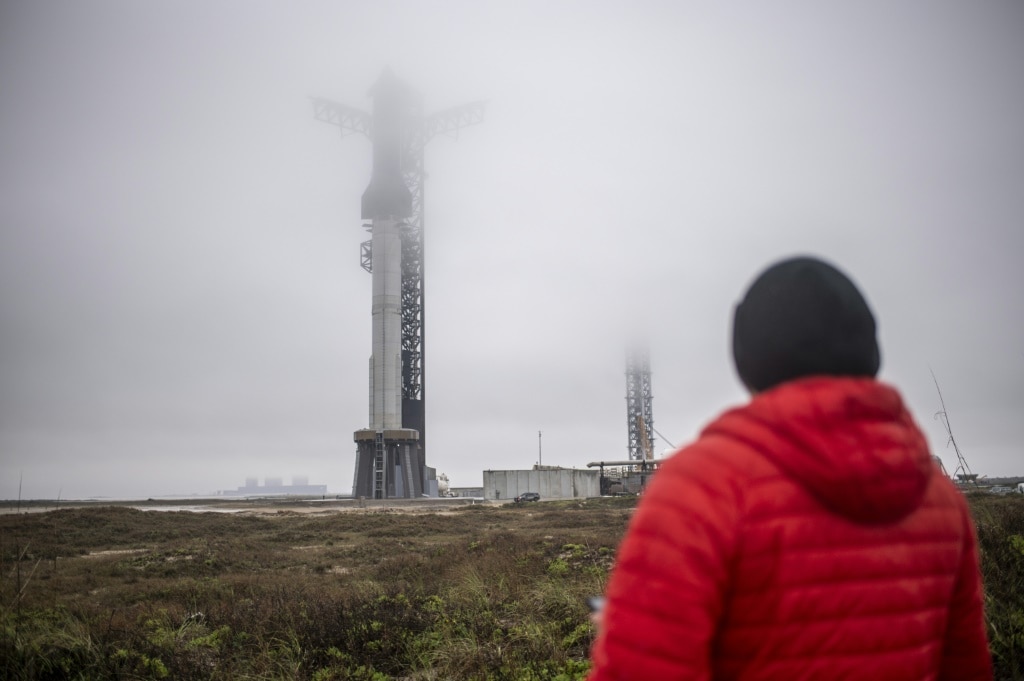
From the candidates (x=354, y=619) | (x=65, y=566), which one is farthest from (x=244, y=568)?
(x=354, y=619)

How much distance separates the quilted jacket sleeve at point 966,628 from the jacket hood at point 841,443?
519 mm

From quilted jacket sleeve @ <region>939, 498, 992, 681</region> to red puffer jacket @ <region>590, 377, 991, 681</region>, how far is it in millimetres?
363

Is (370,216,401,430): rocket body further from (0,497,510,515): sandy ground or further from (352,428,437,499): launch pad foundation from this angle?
(0,497,510,515): sandy ground

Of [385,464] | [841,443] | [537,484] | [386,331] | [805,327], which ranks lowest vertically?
[537,484]

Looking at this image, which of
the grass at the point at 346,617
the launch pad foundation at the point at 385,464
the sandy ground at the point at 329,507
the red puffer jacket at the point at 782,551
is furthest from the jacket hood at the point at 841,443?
the launch pad foundation at the point at 385,464

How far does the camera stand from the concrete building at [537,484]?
56594mm

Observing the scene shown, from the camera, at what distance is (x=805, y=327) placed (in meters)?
1.66

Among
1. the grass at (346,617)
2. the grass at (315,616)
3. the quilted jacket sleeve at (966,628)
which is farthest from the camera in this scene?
the grass at (315,616)

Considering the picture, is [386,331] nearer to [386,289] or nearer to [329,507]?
[386,289]

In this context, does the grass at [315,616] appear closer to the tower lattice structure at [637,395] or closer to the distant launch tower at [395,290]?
the distant launch tower at [395,290]

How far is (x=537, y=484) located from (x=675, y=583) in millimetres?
56524

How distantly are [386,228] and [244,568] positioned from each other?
39567 mm

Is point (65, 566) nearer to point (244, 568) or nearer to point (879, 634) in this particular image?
point (244, 568)

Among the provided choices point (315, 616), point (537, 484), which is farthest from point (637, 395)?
point (315, 616)
